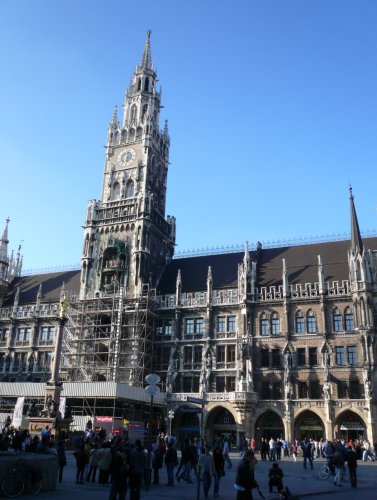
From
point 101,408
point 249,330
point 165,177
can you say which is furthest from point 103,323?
point 165,177

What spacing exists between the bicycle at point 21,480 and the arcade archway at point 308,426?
34198 millimetres

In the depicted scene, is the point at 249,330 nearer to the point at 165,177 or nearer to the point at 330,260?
the point at 330,260

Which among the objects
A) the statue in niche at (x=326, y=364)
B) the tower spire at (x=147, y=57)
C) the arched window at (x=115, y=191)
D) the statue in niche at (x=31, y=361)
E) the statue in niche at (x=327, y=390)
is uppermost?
the tower spire at (x=147, y=57)

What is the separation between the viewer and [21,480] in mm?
14992

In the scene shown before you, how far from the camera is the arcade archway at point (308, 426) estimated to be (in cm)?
4556

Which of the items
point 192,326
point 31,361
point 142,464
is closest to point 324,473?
point 142,464

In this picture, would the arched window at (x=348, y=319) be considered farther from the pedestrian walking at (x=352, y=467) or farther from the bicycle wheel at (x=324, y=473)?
the pedestrian walking at (x=352, y=467)

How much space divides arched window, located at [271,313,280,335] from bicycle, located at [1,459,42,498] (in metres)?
36.0

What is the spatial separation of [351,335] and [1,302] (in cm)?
4381

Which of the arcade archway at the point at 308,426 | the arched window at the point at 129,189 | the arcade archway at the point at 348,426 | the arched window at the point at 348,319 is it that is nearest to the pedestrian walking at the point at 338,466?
the arcade archway at the point at 348,426

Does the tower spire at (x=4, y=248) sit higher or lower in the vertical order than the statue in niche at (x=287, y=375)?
higher

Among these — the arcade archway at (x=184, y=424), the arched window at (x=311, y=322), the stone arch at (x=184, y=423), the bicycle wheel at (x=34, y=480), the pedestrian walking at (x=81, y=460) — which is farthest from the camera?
the arcade archway at (x=184, y=424)

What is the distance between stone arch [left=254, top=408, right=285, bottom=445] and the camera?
47000mm

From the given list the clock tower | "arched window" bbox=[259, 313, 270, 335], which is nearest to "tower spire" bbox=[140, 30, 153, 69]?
the clock tower
